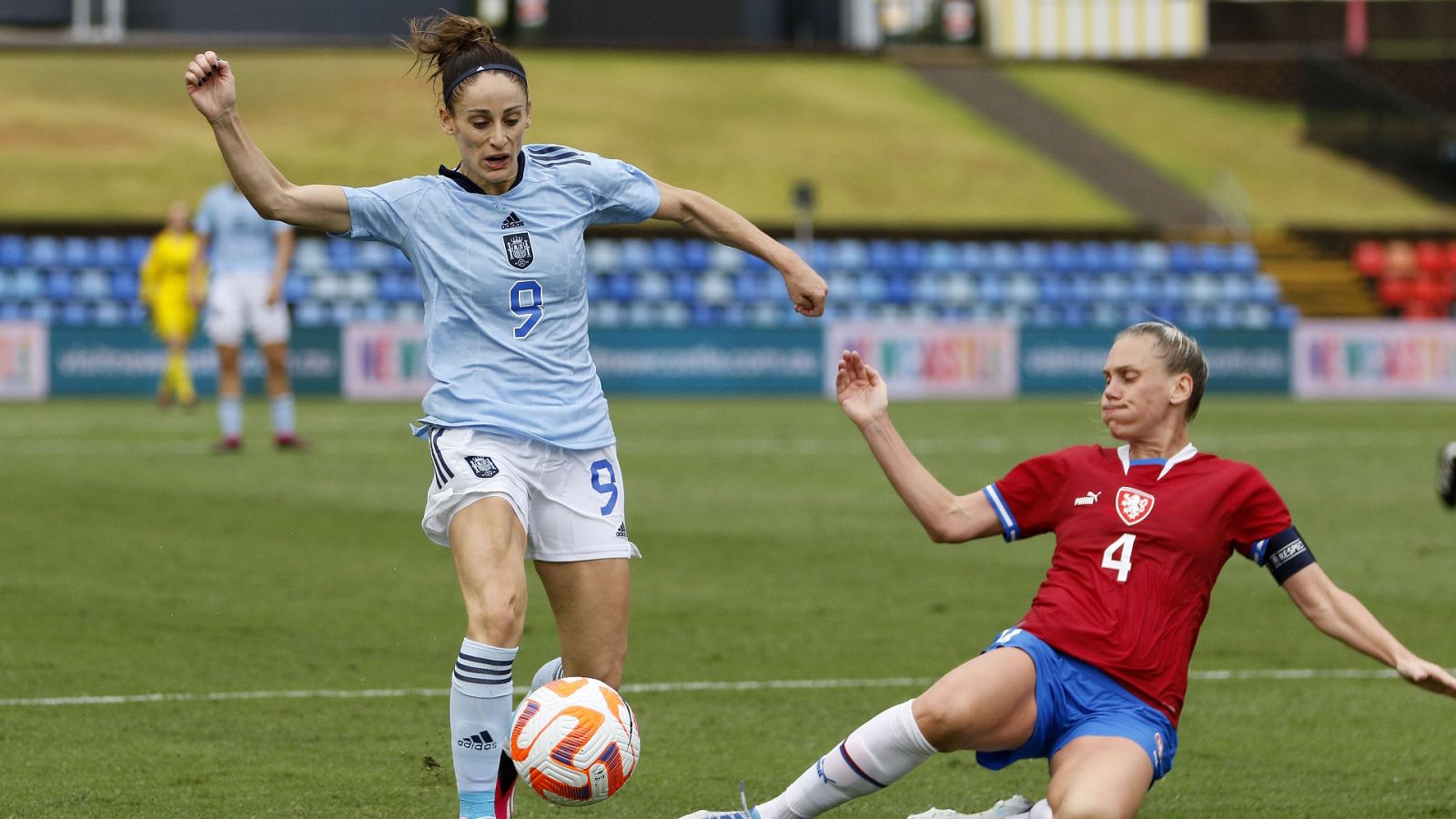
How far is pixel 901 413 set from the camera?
2112 centimetres

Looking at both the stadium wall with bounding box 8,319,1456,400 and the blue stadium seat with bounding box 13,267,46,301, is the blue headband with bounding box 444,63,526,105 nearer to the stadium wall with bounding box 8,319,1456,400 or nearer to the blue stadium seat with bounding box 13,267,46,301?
the stadium wall with bounding box 8,319,1456,400

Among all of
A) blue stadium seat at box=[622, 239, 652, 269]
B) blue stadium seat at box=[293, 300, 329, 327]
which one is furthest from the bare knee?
blue stadium seat at box=[622, 239, 652, 269]

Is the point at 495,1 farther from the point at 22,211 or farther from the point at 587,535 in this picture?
the point at 587,535

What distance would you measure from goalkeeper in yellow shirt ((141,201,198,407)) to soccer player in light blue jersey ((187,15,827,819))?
1637 centimetres

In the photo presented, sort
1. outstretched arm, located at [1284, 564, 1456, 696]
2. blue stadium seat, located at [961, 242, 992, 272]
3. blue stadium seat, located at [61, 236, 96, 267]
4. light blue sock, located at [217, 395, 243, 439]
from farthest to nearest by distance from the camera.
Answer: blue stadium seat, located at [961, 242, 992, 272]
blue stadium seat, located at [61, 236, 96, 267]
light blue sock, located at [217, 395, 243, 439]
outstretched arm, located at [1284, 564, 1456, 696]

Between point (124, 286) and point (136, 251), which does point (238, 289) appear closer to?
point (124, 286)

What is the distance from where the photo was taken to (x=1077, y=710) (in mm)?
4605

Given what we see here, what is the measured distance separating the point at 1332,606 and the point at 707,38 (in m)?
41.3

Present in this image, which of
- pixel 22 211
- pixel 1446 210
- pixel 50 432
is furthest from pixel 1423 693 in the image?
pixel 1446 210

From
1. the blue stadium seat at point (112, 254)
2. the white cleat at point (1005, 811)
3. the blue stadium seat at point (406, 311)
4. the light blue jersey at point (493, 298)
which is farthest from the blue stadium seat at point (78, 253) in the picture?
the white cleat at point (1005, 811)

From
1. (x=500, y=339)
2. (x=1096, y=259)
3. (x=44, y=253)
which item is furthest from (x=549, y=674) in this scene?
(x=1096, y=259)

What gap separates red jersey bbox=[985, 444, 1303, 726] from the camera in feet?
→ 15.2

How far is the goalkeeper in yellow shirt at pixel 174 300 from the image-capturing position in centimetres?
2134

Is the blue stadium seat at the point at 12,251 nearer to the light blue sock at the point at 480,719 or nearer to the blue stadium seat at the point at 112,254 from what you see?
the blue stadium seat at the point at 112,254
